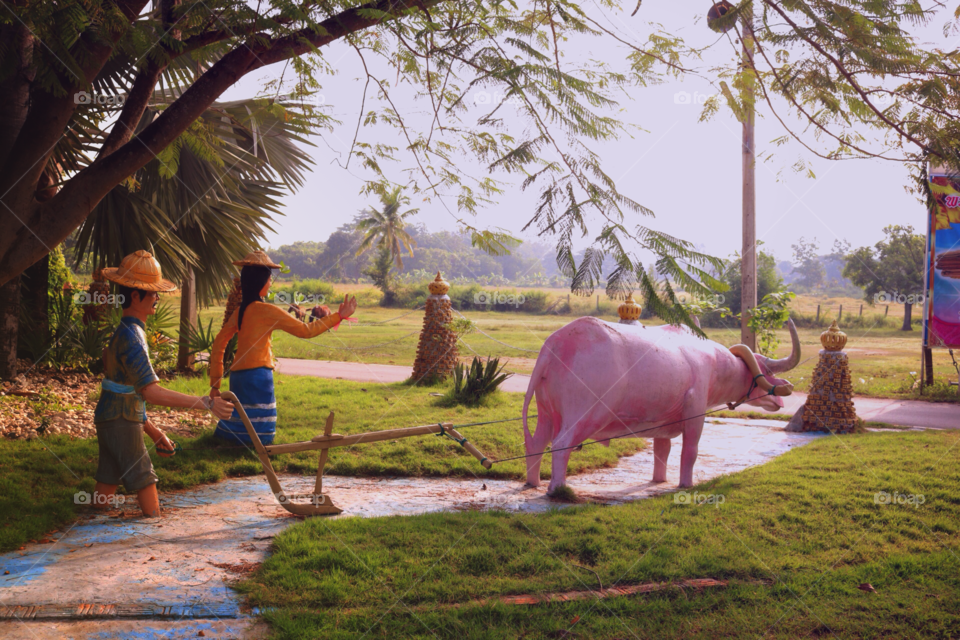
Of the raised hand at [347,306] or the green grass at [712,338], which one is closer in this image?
the raised hand at [347,306]

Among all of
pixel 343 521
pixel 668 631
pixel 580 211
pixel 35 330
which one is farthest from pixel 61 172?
pixel 668 631

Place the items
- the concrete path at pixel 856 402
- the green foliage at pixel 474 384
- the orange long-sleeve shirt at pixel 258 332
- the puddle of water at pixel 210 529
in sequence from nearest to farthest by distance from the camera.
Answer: the puddle of water at pixel 210 529
the orange long-sleeve shirt at pixel 258 332
the green foliage at pixel 474 384
the concrete path at pixel 856 402

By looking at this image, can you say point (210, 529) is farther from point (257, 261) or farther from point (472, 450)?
point (257, 261)

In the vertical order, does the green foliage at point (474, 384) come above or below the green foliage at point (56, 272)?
below

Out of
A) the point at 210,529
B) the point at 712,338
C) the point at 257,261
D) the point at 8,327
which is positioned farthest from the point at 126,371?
the point at 712,338

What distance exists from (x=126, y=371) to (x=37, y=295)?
5584 millimetres

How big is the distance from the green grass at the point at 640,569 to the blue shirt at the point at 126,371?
1.39 meters

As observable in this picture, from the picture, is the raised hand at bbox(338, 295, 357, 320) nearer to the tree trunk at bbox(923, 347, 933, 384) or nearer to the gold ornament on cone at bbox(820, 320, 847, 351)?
the gold ornament on cone at bbox(820, 320, 847, 351)

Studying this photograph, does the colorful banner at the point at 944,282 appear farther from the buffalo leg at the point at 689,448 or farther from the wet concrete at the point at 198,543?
the buffalo leg at the point at 689,448

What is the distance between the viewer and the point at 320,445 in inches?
179

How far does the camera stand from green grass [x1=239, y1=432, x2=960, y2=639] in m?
3.27

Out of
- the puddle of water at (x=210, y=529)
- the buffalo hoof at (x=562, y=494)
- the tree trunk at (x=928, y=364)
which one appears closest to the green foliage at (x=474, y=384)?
the puddle of water at (x=210, y=529)

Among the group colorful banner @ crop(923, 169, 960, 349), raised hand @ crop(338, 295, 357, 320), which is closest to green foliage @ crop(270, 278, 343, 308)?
raised hand @ crop(338, 295, 357, 320)

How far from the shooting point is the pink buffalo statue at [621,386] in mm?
5367
